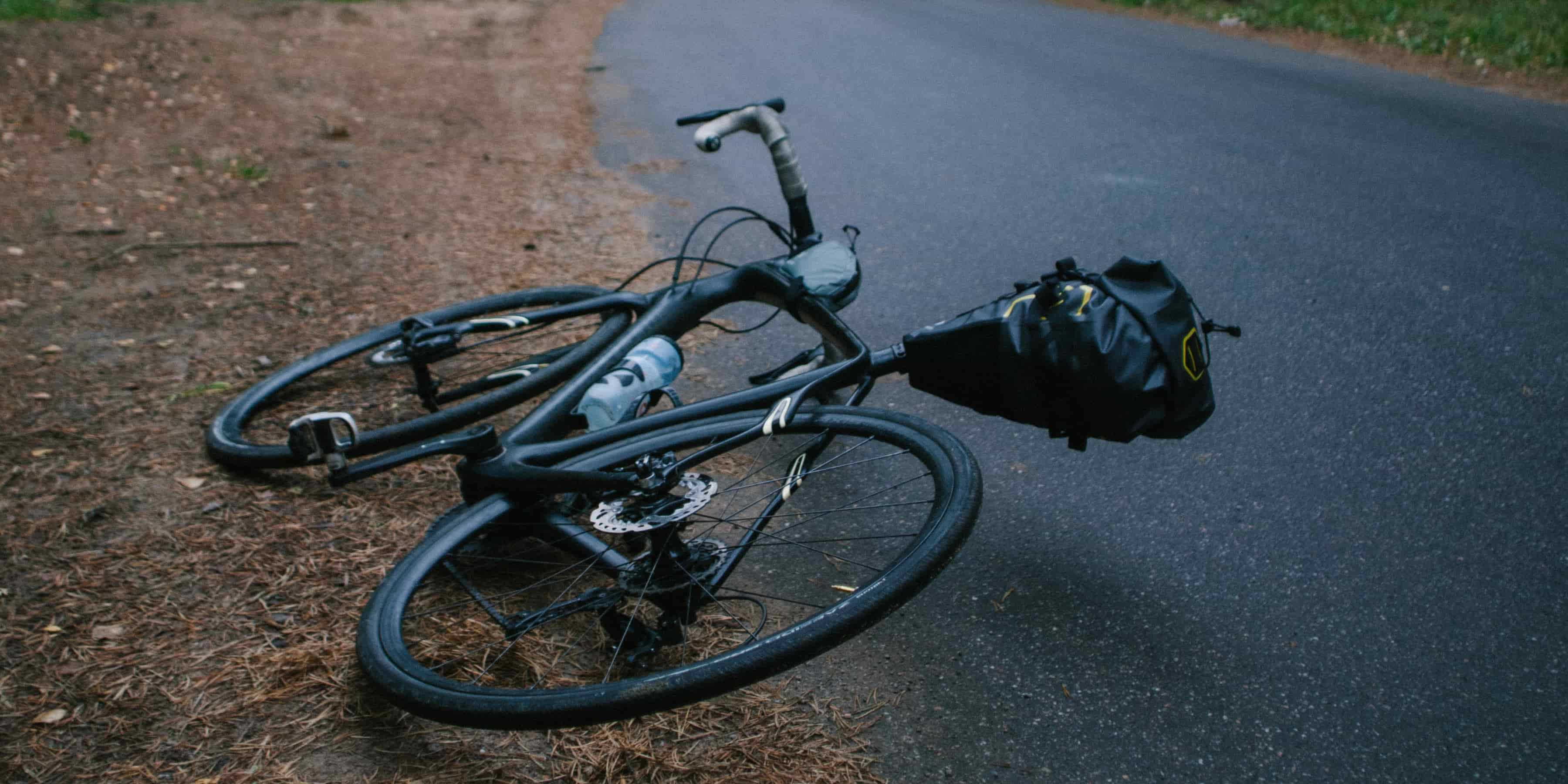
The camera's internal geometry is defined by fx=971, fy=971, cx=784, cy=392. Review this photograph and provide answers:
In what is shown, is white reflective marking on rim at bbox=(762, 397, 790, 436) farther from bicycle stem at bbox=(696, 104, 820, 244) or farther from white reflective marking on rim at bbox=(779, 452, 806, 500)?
bicycle stem at bbox=(696, 104, 820, 244)

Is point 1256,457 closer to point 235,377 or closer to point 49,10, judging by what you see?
point 235,377

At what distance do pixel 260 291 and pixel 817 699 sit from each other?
379 centimetres

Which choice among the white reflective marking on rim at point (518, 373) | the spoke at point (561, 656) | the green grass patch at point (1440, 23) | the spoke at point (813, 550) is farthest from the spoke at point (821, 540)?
the green grass patch at point (1440, 23)

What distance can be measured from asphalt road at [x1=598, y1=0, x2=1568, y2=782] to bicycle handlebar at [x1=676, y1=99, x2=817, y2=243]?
759 millimetres

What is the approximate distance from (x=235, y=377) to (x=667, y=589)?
2.64 metres

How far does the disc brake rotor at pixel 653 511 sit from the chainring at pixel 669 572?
11 centimetres

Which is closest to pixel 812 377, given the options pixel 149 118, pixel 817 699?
pixel 817 699

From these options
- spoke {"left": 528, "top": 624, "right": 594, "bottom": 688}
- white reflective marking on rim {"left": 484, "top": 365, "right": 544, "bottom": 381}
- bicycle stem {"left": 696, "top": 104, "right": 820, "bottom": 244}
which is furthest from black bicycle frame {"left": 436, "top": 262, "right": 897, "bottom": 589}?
white reflective marking on rim {"left": 484, "top": 365, "right": 544, "bottom": 381}

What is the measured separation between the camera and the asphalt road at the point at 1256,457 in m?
2.18

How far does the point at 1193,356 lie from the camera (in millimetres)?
2480

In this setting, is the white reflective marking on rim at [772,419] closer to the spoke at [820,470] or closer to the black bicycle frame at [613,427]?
the black bicycle frame at [613,427]

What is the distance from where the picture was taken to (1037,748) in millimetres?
2125

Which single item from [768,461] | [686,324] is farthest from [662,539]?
[686,324]

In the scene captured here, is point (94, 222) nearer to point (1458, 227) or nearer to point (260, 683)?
point (260, 683)
